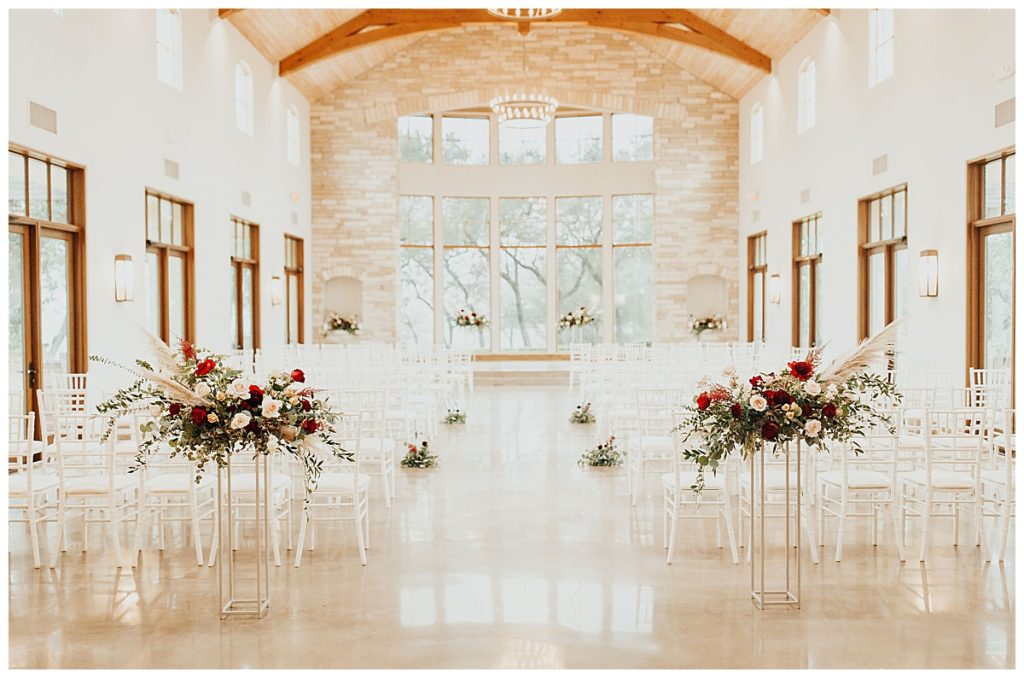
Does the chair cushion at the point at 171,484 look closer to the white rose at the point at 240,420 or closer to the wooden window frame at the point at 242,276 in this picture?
the white rose at the point at 240,420

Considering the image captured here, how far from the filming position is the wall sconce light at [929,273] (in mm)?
10328

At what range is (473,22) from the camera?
605 inches

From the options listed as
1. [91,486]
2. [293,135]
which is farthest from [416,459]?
[293,135]

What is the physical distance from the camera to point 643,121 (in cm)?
1945

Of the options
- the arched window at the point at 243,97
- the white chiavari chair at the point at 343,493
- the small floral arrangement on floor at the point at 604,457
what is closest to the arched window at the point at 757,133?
the arched window at the point at 243,97

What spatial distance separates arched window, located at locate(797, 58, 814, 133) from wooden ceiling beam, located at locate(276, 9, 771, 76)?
1.38 meters

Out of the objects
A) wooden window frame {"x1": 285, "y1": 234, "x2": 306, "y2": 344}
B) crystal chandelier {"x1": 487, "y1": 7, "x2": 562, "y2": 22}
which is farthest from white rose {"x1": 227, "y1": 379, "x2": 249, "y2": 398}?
wooden window frame {"x1": 285, "y1": 234, "x2": 306, "y2": 344}

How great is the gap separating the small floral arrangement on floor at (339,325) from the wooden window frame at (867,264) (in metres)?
9.52

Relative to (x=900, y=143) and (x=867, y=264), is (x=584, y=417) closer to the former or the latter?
(x=867, y=264)

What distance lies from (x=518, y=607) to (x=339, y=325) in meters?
14.2

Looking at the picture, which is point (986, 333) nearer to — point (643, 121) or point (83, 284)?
point (83, 284)

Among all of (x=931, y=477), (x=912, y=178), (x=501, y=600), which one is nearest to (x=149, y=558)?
(x=501, y=600)

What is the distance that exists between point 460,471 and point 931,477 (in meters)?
4.02

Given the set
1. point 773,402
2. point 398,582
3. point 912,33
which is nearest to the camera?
point 773,402
